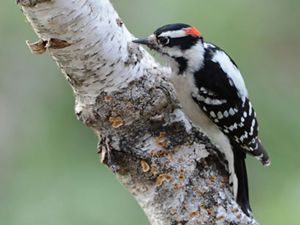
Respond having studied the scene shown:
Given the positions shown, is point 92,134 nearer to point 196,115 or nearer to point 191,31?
point 196,115

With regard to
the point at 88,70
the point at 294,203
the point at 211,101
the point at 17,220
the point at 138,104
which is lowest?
the point at 294,203

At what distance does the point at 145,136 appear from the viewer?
2.47 meters

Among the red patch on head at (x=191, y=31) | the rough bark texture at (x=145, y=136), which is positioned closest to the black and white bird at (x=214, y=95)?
the red patch on head at (x=191, y=31)

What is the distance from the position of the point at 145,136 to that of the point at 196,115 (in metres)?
0.48

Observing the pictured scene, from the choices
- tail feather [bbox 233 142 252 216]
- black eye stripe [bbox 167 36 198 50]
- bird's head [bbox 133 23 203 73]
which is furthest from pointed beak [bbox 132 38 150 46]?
tail feather [bbox 233 142 252 216]

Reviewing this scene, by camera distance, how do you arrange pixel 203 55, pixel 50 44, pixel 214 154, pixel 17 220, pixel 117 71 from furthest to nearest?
pixel 17 220, pixel 203 55, pixel 214 154, pixel 117 71, pixel 50 44

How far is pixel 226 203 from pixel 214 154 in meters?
0.16

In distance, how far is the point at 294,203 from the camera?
9.72 ft

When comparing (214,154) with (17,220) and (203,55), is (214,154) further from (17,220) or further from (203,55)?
(17,220)

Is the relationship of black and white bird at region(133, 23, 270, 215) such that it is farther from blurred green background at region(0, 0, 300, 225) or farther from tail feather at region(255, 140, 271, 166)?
blurred green background at region(0, 0, 300, 225)

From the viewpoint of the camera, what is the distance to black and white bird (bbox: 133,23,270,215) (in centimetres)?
283

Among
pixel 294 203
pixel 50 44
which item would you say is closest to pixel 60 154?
pixel 294 203

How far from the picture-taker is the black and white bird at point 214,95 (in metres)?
2.83

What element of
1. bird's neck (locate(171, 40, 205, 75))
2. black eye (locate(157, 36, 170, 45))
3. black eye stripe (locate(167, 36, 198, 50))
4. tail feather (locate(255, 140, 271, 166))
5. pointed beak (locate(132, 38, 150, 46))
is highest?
pointed beak (locate(132, 38, 150, 46))
